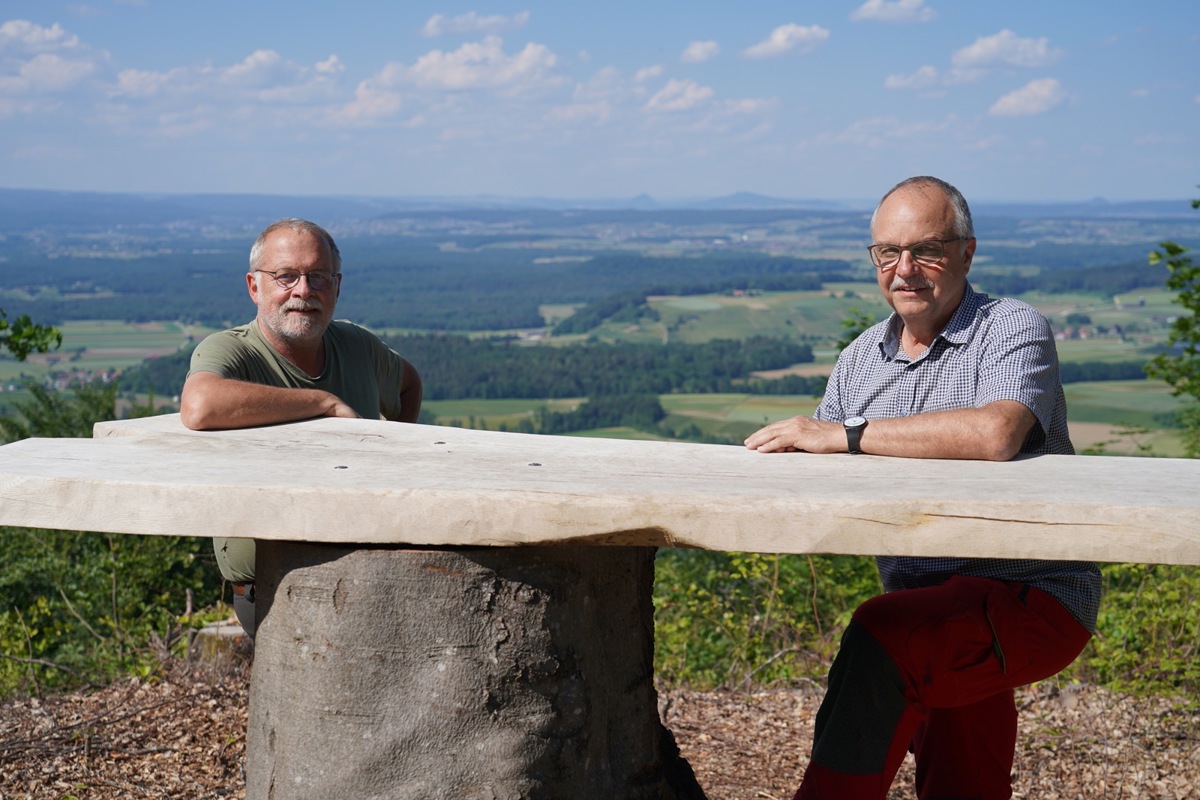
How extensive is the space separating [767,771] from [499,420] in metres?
25.0

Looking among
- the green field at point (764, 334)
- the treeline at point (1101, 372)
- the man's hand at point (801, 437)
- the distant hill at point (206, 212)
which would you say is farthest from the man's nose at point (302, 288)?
the distant hill at point (206, 212)

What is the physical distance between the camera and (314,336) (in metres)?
3.58

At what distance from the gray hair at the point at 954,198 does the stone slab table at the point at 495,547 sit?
64 centimetres

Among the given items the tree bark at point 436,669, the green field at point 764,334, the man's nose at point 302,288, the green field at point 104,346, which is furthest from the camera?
the green field at point 104,346

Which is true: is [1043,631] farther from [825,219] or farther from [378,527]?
[825,219]

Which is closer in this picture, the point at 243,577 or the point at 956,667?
the point at 956,667

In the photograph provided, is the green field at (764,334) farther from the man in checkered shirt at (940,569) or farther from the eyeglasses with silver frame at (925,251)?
the eyeglasses with silver frame at (925,251)

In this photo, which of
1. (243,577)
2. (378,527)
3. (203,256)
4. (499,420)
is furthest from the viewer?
(203,256)

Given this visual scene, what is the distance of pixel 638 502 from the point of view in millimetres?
2336

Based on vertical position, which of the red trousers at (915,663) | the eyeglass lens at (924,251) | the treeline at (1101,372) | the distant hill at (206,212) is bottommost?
the treeline at (1101,372)

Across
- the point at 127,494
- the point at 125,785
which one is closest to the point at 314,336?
the point at 127,494

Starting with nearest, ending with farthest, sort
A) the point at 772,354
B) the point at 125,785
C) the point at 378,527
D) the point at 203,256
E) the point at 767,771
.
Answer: the point at 378,527
the point at 125,785
the point at 767,771
the point at 772,354
the point at 203,256

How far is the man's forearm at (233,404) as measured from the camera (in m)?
3.15

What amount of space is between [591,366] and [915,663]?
118 feet
